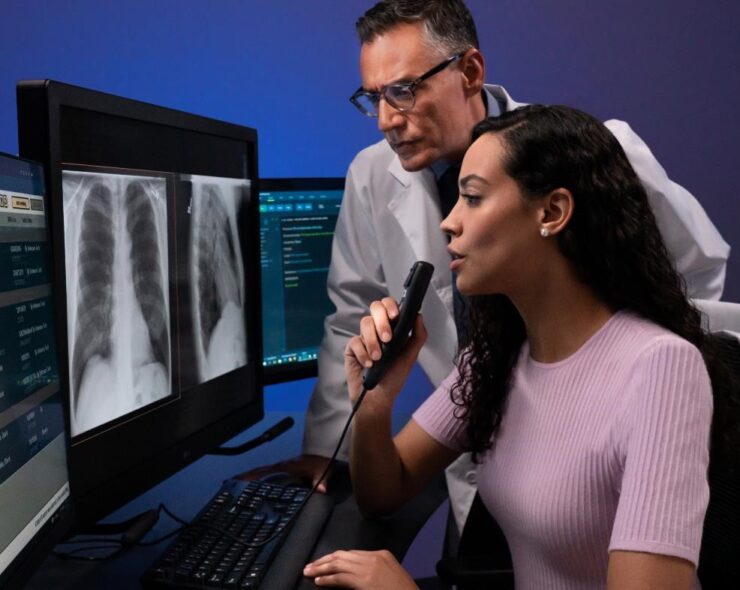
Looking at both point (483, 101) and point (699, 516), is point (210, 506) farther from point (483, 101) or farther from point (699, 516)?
point (483, 101)

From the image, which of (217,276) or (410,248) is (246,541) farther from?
(410,248)

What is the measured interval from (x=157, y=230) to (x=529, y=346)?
1.84 feet

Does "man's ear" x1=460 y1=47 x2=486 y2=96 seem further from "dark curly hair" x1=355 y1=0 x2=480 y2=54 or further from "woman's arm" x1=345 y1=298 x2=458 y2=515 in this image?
"woman's arm" x1=345 y1=298 x2=458 y2=515

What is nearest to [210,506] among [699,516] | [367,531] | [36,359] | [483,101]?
[367,531]

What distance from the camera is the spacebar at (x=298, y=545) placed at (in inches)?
43.1

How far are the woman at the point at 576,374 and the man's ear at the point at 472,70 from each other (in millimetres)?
480

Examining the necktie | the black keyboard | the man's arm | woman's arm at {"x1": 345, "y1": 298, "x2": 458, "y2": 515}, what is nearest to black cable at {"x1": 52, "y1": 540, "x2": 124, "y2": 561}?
the black keyboard

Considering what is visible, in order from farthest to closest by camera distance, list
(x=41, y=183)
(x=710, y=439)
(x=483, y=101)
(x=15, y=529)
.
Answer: (x=483, y=101), (x=710, y=439), (x=41, y=183), (x=15, y=529)

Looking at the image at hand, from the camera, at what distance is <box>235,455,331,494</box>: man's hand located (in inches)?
61.2

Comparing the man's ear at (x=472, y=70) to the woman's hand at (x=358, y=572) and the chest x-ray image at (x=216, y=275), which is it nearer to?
the chest x-ray image at (x=216, y=275)

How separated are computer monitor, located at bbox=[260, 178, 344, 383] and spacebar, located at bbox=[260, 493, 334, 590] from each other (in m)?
0.59

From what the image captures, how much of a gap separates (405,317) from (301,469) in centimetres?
43

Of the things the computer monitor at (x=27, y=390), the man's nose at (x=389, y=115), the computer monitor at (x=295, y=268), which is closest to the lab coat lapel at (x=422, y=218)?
the computer monitor at (x=295, y=268)

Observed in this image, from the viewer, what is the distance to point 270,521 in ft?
4.09
